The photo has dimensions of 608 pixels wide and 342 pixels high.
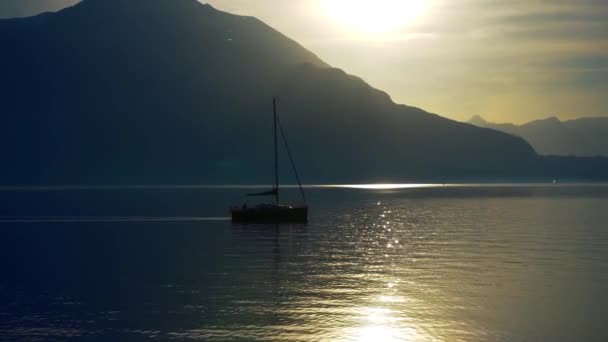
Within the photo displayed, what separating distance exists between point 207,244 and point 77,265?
65.4 ft

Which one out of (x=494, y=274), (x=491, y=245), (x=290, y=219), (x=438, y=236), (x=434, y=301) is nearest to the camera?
(x=434, y=301)

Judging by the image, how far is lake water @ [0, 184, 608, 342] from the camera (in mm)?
37156

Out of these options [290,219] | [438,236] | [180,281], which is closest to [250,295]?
[180,281]

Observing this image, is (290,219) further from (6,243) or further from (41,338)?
(41,338)

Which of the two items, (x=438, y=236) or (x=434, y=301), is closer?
(x=434, y=301)

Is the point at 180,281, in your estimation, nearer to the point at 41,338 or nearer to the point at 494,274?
the point at 41,338

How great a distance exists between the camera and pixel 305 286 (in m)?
49.7

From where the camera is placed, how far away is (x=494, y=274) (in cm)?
5616

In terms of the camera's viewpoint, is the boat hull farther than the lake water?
Yes

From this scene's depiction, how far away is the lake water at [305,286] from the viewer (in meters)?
37.2

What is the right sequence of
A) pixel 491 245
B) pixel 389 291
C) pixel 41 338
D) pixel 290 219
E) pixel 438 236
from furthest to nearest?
pixel 290 219 → pixel 438 236 → pixel 491 245 → pixel 389 291 → pixel 41 338

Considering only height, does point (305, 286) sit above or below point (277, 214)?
below

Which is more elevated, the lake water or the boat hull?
the boat hull

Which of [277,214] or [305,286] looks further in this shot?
[277,214]
